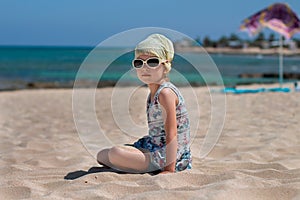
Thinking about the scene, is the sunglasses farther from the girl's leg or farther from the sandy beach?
the sandy beach

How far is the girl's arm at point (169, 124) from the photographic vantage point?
284 centimetres

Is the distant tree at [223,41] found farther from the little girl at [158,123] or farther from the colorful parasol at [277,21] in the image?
the little girl at [158,123]

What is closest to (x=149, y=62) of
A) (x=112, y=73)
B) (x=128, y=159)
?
(x=128, y=159)

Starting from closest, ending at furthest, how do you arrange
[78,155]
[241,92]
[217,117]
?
1. [78,155]
2. [217,117]
3. [241,92]

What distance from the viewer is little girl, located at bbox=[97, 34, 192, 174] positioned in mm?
2867

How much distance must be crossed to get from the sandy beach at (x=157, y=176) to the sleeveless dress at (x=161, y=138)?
0.12 meters

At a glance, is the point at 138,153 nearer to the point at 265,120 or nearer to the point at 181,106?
the point at 181,106

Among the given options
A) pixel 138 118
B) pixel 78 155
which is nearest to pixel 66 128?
pixel 138 118

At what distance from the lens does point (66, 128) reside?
5.70m

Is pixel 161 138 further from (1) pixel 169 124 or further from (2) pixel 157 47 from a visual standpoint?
(2) pixel 157 47

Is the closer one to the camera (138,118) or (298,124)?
(298,124)

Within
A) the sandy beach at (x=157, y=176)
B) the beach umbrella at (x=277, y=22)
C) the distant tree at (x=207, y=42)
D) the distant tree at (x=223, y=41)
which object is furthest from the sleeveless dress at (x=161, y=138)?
the distant tree at (x=223, y=41)

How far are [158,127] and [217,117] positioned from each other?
3483 millimetres

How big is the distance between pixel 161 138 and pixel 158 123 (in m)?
0.10
